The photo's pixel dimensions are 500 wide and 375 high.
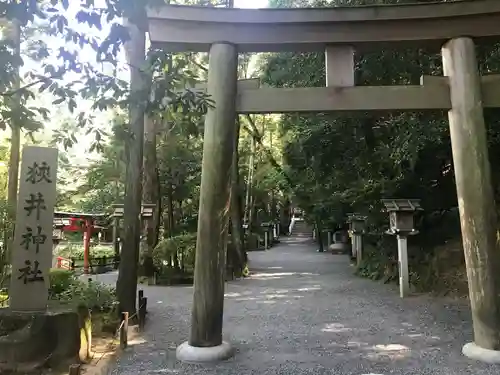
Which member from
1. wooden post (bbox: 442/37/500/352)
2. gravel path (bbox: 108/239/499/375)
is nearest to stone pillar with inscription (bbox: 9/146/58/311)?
gravel path (bbox: 108/239/499/375)

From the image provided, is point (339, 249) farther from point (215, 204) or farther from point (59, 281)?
point (215, 204)

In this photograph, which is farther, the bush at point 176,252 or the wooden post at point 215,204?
the bush at point 176,252

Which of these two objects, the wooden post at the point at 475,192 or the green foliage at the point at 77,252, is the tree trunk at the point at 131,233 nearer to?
the wooden post at the point at 475,192

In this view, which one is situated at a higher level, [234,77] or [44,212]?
[234,77]

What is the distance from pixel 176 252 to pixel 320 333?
8.08 m

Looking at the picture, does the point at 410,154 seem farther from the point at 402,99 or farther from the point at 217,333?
the point at 217,333

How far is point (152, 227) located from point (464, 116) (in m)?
11.5

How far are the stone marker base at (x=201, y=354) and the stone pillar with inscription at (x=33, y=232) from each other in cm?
184

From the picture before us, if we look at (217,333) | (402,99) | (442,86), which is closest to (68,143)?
(217,333)

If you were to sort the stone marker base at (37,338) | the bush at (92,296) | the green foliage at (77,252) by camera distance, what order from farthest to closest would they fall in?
the green foliage at (77,252) < the bush at (92,296) < the stone marker base at (37,338)

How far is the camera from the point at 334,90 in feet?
20.0

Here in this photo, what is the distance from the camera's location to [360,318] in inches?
350

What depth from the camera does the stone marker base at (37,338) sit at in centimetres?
505

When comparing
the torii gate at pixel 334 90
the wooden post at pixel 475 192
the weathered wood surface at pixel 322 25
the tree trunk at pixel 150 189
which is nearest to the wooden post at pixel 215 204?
the torii gate at pixel 334 90
